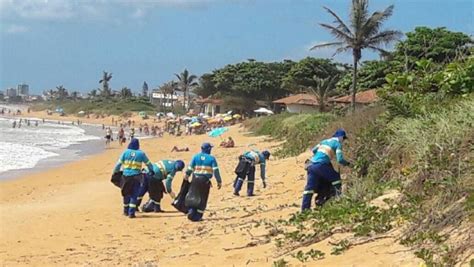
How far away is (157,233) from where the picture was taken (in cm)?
1004

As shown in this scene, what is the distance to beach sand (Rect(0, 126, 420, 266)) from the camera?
678 centimetres

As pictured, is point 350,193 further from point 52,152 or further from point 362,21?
point 52,152

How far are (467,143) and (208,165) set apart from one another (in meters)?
4.72

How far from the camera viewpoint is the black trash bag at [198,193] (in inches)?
419

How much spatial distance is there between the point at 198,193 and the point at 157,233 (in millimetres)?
1055

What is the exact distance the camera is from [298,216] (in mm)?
8305

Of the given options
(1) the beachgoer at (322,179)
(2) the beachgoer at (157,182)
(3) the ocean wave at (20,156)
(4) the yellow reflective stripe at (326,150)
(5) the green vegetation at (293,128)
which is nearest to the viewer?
(1) the beachgoer at (322,179)

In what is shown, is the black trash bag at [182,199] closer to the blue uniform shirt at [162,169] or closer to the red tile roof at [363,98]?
the blue uniform shirt at [162,169]

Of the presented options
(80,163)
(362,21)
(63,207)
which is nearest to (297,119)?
(362,21)

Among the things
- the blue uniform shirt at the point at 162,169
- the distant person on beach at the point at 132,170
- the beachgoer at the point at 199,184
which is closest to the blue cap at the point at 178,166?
the blue uniform shirt at the point at 162,169

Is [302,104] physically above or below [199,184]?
above

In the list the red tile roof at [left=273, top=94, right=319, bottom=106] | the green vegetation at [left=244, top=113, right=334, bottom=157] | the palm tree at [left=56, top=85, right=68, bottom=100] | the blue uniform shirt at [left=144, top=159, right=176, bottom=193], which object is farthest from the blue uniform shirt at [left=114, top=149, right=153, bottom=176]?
the palm tree at [left=56, top=85, right=68, bottom=100]

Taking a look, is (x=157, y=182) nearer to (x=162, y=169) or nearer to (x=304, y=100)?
(x=162, y=169)

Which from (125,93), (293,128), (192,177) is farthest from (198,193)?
(125,93)
